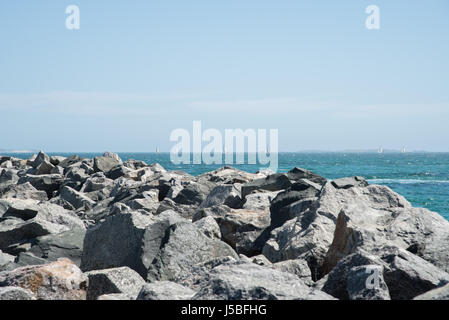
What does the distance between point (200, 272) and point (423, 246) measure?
2422 mm

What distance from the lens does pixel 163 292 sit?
3760 mm

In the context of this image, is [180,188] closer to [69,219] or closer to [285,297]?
[69,219]

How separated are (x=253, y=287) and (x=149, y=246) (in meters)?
2.32

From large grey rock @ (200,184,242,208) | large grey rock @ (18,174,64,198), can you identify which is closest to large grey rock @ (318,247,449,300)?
large grey rock @ (200,184,242,208)

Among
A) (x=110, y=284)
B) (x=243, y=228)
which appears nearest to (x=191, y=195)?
(x=243, y=228)

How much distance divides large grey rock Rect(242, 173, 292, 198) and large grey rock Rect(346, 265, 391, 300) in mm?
5919

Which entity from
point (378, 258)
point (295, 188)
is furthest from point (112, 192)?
point (378, 258)

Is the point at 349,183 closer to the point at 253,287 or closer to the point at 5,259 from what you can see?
the point at 5,259

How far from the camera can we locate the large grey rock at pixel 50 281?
4.22 meters

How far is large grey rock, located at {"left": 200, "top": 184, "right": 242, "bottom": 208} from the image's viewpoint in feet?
30.5

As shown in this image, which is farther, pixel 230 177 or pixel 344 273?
pixel 230 177
